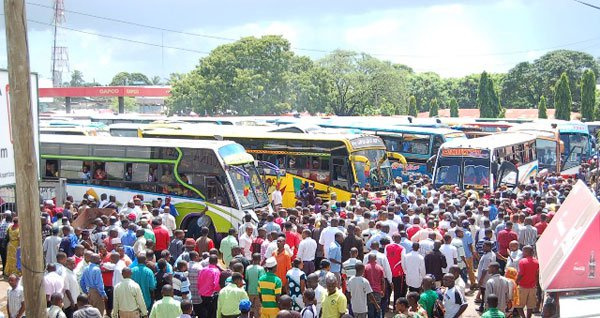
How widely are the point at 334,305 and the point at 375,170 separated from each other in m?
14.8

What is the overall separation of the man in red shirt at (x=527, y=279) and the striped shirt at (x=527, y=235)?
8.05 feet

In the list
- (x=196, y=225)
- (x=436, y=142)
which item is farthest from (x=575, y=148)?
(x=196, y=225)

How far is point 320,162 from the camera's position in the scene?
→ 25188 mm

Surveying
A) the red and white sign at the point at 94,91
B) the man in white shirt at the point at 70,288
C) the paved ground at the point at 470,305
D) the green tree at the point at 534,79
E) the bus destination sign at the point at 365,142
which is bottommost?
the paved ground at the point at 470,305

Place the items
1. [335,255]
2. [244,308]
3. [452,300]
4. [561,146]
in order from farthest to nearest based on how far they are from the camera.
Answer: [561,146] → [335,255] → [452,300] → [244,308]

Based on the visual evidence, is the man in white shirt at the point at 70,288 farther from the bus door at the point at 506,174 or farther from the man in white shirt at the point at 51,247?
the bus door at the point at 506,174

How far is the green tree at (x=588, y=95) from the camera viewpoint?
63875 mm

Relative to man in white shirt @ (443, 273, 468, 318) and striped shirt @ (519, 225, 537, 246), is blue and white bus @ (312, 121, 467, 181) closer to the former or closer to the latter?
striped shirt @ (519, 225, 537, 246)

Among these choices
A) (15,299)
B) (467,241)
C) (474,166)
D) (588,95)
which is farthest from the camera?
(588,95)

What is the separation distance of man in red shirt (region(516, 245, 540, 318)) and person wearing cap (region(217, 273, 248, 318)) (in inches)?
177

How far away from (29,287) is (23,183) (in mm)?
1047

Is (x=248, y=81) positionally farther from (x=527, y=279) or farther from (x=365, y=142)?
(x=527, y=279)

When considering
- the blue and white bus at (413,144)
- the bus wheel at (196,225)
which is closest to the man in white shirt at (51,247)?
the bus wheel at (196,225)

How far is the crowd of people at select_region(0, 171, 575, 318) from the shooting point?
→ 11.1 meters
